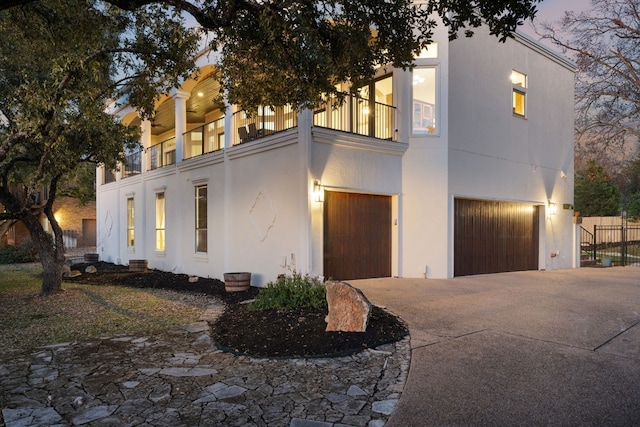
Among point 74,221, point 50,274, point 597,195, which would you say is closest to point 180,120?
point 50,274

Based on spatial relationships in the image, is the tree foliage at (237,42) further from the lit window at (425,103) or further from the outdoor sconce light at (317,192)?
the lit window at (425,103)

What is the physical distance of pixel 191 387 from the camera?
158 inches

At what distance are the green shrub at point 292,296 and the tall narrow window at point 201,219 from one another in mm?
5923

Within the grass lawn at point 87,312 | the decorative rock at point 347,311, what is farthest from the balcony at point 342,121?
the decorative rock at point 347,311

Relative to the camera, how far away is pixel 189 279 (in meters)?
11.9

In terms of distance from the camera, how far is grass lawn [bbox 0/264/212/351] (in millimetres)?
6168

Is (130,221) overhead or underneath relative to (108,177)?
underneath

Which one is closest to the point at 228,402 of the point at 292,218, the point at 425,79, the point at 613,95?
the point at 292,218

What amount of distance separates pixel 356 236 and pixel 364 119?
12.0 feet

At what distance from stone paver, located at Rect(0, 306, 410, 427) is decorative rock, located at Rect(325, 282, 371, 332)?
19.3 inches

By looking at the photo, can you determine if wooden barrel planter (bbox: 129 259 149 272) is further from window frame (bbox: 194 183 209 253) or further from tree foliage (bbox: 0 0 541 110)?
tree foliage (bbox: 0 0 541 110)

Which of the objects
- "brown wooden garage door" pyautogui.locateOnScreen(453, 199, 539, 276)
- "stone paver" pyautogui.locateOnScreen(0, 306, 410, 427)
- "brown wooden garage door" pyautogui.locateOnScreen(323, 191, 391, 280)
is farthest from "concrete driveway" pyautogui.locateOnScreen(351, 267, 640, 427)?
"brown wooden garage door" pyautogui.locateOnScreen(453, 199, 539, 276)

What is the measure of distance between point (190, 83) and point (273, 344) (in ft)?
35.5

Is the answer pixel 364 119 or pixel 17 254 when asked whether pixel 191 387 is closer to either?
pixel 364 119
